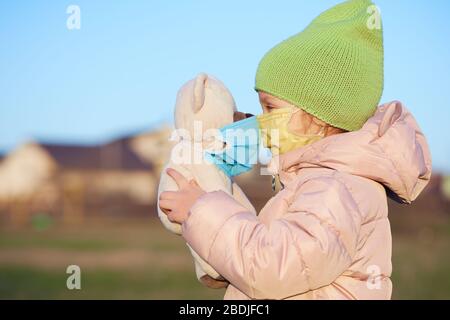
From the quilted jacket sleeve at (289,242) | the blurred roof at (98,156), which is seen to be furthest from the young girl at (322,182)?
the blurred roof at (98,156)

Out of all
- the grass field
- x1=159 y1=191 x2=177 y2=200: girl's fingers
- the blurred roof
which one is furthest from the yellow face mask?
the blurred roof

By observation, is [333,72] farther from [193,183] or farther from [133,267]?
[133,267]

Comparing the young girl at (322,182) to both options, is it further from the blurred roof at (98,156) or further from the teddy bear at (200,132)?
the blurred roof at (98,156)

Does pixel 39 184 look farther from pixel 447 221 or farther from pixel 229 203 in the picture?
pixel 229 203

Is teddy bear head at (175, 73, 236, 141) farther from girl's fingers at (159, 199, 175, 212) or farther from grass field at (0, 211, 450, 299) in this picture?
grass field at (0, 211, 450, 299)

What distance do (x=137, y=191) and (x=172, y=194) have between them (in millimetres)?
39266

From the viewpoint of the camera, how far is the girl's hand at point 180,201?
7.91 ft

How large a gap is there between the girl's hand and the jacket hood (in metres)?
0.29

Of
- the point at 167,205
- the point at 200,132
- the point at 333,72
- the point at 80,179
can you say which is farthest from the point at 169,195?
the point at 80,179

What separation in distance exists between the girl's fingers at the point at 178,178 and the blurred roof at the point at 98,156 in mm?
40223

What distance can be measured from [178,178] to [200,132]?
0.23 meters

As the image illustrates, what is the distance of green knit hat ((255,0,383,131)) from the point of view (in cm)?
246

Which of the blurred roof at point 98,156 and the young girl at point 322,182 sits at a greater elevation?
the young girl at point 322,182
